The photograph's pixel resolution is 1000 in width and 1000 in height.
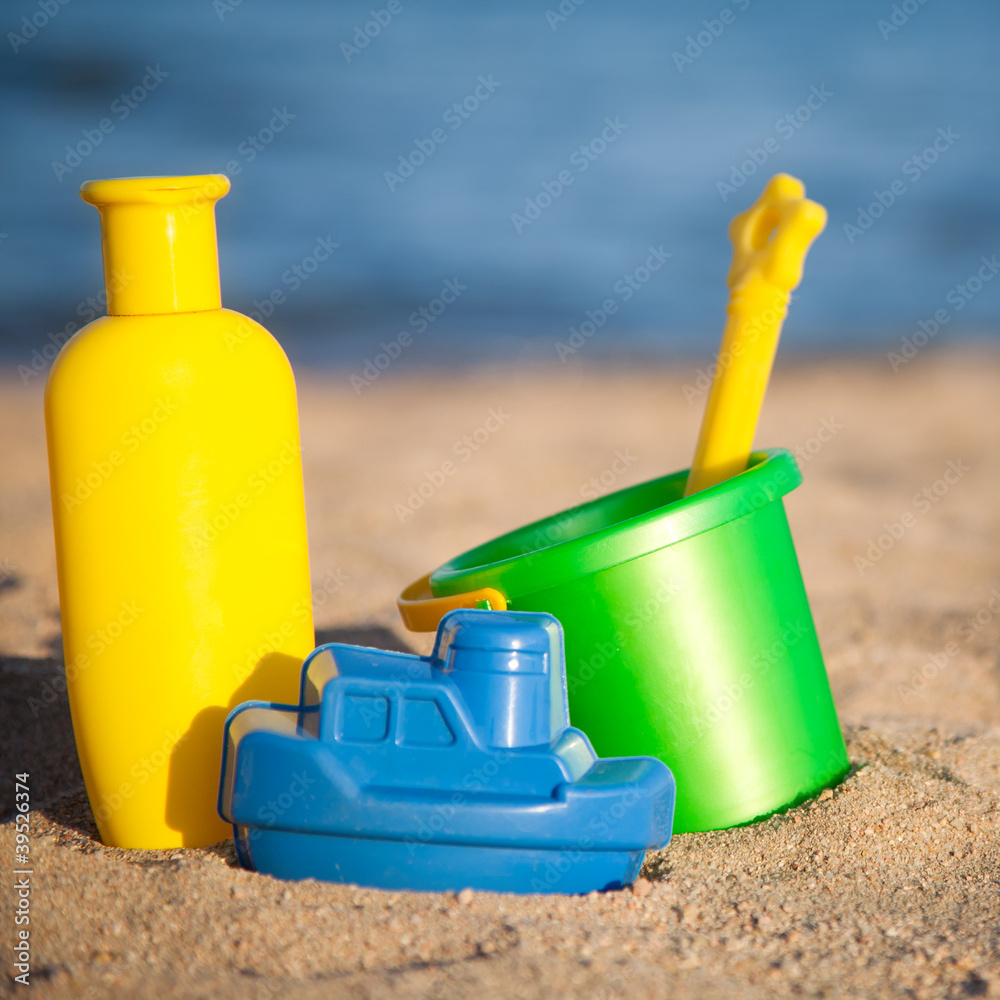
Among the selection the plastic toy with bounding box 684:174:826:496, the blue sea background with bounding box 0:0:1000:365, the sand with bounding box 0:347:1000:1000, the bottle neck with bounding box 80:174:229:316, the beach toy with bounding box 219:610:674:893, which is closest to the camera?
the sand with bounding box 0:347:1000:1000

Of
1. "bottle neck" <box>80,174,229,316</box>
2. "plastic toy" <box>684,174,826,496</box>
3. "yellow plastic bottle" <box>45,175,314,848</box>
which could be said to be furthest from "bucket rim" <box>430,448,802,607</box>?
"bottle neck" <box>80,174,229,316</box>

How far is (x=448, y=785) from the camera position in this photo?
1173 millimetres

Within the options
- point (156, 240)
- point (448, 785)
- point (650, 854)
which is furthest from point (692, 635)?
point (156, 240)

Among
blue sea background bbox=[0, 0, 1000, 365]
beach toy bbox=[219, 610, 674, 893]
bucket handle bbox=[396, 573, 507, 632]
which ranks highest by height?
blue sea background bbox=[0, 0, 1000, 365]

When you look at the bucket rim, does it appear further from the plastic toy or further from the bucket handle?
the plastic toy

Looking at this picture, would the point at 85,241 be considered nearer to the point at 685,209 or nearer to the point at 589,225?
the point at 589,225

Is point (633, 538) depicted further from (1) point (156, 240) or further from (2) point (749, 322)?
(1) point (156, 240)

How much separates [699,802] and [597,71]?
12.4 m

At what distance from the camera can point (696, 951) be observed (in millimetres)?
1117

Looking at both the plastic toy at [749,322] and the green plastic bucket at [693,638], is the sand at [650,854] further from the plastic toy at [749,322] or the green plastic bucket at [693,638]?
the plastic toy at [749,322]

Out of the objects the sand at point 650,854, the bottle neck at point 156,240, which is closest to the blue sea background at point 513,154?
the sand at point 650,854

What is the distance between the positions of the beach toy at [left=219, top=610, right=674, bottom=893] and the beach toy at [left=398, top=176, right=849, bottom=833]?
0.16 m

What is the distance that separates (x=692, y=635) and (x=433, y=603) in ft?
1.19

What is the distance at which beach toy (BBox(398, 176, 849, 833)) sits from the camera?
1360mm
